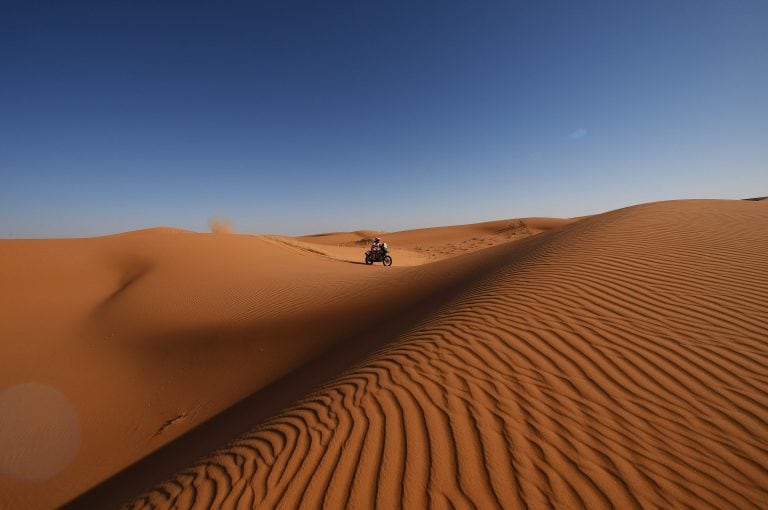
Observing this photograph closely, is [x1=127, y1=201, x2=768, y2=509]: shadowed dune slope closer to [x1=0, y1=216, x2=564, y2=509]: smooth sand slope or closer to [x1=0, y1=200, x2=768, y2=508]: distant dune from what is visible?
[x1=0, y1=200, x2=768, y2=508]: distant dune

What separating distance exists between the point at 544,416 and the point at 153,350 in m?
8.25

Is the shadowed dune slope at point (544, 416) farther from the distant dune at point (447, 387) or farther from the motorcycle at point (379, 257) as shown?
the motorcycle at point (379, 257)

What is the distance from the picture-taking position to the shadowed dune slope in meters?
1.90

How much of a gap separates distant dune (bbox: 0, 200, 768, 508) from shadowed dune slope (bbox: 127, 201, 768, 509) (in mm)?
15

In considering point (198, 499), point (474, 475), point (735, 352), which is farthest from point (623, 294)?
point (198, 499)

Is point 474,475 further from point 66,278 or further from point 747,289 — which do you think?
point 66,278

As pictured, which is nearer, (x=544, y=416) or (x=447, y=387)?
(x=544, y=416)

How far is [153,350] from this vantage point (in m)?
7.27

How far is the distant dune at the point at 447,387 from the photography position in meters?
2.02

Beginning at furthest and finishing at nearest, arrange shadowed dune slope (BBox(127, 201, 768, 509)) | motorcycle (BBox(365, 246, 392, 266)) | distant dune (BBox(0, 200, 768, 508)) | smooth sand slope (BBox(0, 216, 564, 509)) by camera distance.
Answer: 1. motorcycle (BBox(365, 246, 392, 266))
2. smooth sand slope (BBox(0, 216, 564, 509))
3. distant dune (BBox(0, 200, 768, 508))
4. shadowed dune slope (BBox(127, 201, 768, 509))

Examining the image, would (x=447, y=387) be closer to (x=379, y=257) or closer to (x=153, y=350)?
(x=153, y=350)

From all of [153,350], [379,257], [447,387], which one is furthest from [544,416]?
[379,257]

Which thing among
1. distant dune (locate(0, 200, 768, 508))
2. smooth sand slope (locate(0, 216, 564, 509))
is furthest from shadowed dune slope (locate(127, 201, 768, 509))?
smooth sand slope (locate(0, 216, 564, 509))

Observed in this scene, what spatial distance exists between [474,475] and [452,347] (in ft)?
5.09
